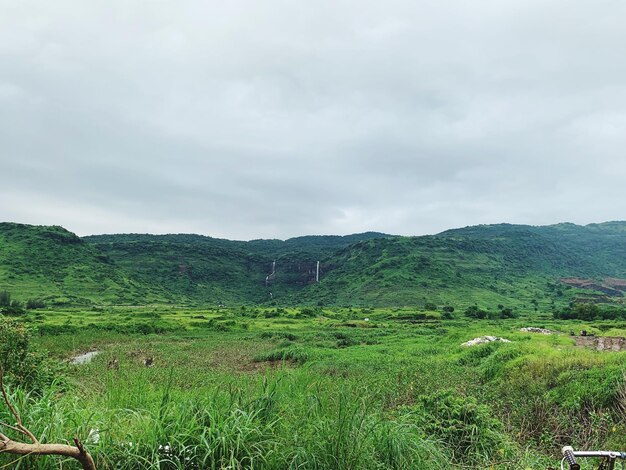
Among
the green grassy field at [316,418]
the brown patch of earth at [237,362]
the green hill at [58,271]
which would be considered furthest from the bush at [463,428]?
the green hill at [58,271]


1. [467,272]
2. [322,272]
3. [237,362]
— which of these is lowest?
[237,362]

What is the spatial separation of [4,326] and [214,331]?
131 ft

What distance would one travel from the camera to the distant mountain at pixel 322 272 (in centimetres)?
9519

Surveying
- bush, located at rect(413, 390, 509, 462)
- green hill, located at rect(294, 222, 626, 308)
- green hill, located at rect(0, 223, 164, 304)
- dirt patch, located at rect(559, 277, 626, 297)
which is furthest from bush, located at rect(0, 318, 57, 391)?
dirt patch, located at rect(559, 277, 626, 297)

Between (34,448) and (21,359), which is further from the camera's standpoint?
(21,359)

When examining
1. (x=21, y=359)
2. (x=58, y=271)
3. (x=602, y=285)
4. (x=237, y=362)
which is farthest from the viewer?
(x=602, y=285)

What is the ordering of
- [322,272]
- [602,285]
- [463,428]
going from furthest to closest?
[322,272] < [602,285] < [463,428]

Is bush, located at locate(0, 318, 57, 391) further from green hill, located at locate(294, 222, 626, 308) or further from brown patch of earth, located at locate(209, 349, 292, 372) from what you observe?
green hill, located at locate(294, 222, 626, 308)

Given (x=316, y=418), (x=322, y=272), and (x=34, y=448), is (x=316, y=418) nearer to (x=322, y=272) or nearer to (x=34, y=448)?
(x=34, y=448)

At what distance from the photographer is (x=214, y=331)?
45656 mm

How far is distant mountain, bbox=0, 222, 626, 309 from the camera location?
3748 inches

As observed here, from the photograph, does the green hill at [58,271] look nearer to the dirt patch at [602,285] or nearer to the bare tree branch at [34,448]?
the bare tree branch at [34,448]

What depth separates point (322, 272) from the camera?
5979 inches

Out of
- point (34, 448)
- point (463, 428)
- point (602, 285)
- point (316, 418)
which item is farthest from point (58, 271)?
point (602, 285)
